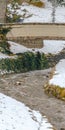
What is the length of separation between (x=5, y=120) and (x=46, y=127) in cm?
213

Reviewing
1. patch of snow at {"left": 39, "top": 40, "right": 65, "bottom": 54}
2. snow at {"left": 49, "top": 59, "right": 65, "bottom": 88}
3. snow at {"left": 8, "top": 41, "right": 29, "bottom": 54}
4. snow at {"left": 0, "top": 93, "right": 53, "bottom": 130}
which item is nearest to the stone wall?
snow at {"left": 8, "top": 41, "right": 29, "bottom": 54}

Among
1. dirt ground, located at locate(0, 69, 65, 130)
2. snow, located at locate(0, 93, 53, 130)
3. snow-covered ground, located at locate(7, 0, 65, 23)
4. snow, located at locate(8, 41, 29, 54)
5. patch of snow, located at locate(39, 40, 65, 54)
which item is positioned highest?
snow, located at locate(0, 93, 53, 130)

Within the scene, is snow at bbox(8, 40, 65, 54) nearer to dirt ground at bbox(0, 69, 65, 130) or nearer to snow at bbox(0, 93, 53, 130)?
dirt ground at bbox(0, 69, 65, 130)

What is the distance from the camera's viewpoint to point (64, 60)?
43906mm

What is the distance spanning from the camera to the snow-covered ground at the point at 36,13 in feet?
174

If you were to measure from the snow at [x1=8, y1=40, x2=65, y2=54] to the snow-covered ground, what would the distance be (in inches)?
165

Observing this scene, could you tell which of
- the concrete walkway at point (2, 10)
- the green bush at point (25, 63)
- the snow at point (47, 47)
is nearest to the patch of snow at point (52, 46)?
the snow at point (47, 47)

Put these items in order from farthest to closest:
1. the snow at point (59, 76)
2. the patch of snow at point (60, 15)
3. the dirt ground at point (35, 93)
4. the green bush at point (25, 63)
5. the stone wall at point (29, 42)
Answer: the patch of snow at point (60, 15)
the stone wall at point (29, 42)
the green bush at point (25, 63)
the snow at point (59, 76)
the dirt ground at point (35, 93)

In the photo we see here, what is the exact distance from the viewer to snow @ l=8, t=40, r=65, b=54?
45.6 m

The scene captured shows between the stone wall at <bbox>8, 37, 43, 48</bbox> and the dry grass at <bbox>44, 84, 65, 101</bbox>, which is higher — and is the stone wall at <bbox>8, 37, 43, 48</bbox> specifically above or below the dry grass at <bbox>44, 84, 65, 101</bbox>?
below

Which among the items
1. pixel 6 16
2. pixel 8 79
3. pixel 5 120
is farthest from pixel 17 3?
pixel 5 120

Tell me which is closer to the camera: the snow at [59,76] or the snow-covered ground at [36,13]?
the snow at [59,76]

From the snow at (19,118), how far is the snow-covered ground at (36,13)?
81.2ft

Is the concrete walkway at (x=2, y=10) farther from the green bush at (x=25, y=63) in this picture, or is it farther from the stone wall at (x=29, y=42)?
the green bush at (x=25, y=63)
